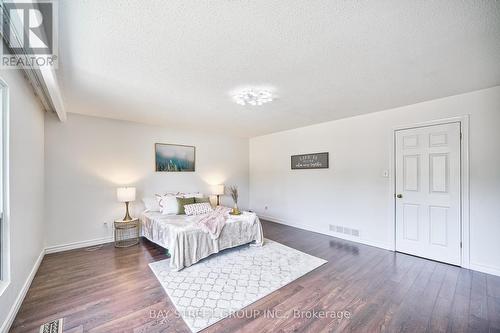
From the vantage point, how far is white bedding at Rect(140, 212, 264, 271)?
2804 mm

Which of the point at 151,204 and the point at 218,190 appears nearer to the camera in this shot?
the point at 151,204

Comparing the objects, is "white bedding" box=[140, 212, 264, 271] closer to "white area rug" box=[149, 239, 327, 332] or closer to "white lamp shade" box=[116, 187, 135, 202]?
"white area rug" box=[149, 239, 327, 332]

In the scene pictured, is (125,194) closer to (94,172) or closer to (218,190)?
(94,172)

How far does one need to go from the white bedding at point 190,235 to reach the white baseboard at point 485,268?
115 inches

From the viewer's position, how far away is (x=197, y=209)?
397cm

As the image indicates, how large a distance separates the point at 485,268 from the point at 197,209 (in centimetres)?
429

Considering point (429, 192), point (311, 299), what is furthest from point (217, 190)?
point (429, 192)

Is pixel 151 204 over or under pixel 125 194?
under

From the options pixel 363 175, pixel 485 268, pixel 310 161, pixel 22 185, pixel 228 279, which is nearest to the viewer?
pixel 22 185

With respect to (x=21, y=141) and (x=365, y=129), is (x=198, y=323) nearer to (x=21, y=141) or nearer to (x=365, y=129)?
(x=21, y=141)

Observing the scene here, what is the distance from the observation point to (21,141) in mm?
2078

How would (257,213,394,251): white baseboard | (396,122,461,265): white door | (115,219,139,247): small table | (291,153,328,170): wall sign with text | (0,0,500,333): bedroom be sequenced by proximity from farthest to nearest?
(291,153,328,170): wall sign with text < (115,219,139,247): small table < (257,213,394,251): white baseboard < (396,122,461,265): white door < (0,0,500,333): bedroom

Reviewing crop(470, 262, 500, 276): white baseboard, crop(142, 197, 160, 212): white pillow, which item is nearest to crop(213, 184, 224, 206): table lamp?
crop(142, 197, 160, 212): white pillow

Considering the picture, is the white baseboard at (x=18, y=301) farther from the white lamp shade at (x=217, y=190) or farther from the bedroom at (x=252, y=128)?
the white lamp shade at (x=217, y=190)
